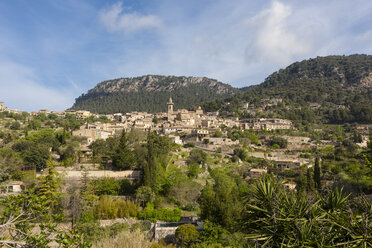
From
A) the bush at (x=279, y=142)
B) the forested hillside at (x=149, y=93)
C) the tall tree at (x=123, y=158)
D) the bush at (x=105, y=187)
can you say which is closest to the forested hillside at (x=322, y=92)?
the bush at (x=279, y=142)

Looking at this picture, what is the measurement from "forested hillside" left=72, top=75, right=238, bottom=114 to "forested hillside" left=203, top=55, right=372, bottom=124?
32.5 metres

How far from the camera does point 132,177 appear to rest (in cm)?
2895

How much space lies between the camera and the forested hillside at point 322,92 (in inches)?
3071

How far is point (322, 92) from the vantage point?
100m

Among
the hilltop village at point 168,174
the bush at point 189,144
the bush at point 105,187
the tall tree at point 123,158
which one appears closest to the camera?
the hilltop village at point 168,174

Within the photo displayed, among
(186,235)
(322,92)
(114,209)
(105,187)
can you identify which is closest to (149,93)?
(322,92)

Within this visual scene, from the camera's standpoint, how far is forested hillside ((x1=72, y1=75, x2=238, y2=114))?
125744 mm

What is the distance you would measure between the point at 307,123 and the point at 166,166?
190ft

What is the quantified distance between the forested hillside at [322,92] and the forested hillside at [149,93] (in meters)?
32.5

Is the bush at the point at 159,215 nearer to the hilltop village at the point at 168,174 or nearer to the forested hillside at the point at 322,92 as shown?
the hilltop village at the point at 168,174

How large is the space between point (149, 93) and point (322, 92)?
97.8 meters

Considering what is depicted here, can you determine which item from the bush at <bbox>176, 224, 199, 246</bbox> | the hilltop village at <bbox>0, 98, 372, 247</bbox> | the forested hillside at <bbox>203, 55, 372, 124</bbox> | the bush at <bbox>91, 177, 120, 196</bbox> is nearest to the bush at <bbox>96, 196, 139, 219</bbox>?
the hilltop village at <bbox>0, 98, 372, 247</bbox>

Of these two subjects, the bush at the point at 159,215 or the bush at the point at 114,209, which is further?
the bush at the point at 159,215

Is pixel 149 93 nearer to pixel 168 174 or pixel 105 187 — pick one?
pixel 168 174
